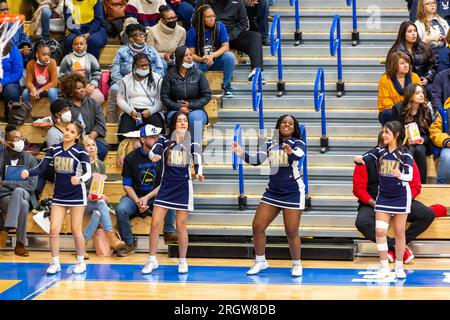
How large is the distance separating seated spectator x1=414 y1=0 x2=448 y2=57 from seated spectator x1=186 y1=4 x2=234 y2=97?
2452 millimetres

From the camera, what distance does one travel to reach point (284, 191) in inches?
444

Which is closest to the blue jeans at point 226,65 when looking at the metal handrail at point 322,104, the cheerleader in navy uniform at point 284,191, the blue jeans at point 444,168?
the metal handrail at point 322,104

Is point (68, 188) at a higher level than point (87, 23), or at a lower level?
lower

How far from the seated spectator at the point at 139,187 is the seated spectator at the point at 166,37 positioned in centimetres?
202

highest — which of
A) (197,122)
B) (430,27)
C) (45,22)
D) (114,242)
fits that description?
(45,22)

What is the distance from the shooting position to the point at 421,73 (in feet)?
43.9

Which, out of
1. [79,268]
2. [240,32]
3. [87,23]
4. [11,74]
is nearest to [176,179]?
[79,268]

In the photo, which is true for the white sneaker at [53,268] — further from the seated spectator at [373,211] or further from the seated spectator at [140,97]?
the seated spectator at [373,211]

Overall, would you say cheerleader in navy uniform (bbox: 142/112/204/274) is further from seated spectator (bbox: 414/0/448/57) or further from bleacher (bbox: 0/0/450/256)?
seated spectator (bbox: 414/0/448/57)

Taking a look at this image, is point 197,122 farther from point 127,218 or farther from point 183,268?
point 183,268

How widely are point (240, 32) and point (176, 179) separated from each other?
3.29 meters

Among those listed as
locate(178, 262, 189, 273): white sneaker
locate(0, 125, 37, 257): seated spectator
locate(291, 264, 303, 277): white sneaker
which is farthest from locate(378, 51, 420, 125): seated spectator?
locate(0, 125, 37, 257): seated spectator

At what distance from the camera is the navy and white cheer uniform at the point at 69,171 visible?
37.6 feet

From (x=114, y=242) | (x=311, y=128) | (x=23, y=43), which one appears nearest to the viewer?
(x=114, y=242)
